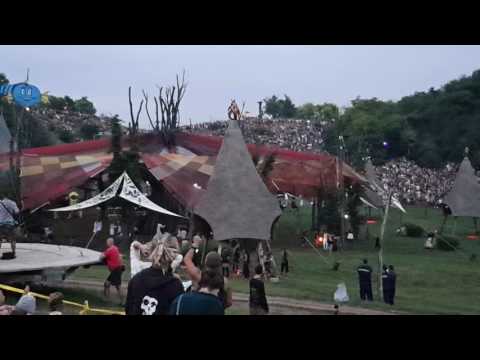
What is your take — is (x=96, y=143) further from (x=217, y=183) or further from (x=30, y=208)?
(x=217, y=183)

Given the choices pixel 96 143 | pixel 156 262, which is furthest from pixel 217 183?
pixel 96 143

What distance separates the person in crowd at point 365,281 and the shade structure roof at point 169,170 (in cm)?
1247

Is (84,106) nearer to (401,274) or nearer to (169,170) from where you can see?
(169,170)

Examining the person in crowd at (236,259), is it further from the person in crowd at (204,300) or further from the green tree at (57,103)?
the green tree at (57,103)

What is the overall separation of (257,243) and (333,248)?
9009mm

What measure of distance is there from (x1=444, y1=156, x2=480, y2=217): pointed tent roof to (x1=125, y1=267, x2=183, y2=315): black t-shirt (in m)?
29.4

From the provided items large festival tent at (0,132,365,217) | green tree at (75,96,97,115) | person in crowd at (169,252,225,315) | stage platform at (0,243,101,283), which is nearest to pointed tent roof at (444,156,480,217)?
large festival tent at (0,132,365,217)

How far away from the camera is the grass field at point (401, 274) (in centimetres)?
1655

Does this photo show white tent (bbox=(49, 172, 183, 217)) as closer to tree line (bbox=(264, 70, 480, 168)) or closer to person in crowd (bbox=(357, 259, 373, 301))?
person in crowd (bbox=(357, 259, 373, 301))

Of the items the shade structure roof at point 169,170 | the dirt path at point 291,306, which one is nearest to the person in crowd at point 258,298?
the dirt path at point 291,306

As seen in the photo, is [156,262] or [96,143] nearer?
[156,262]
